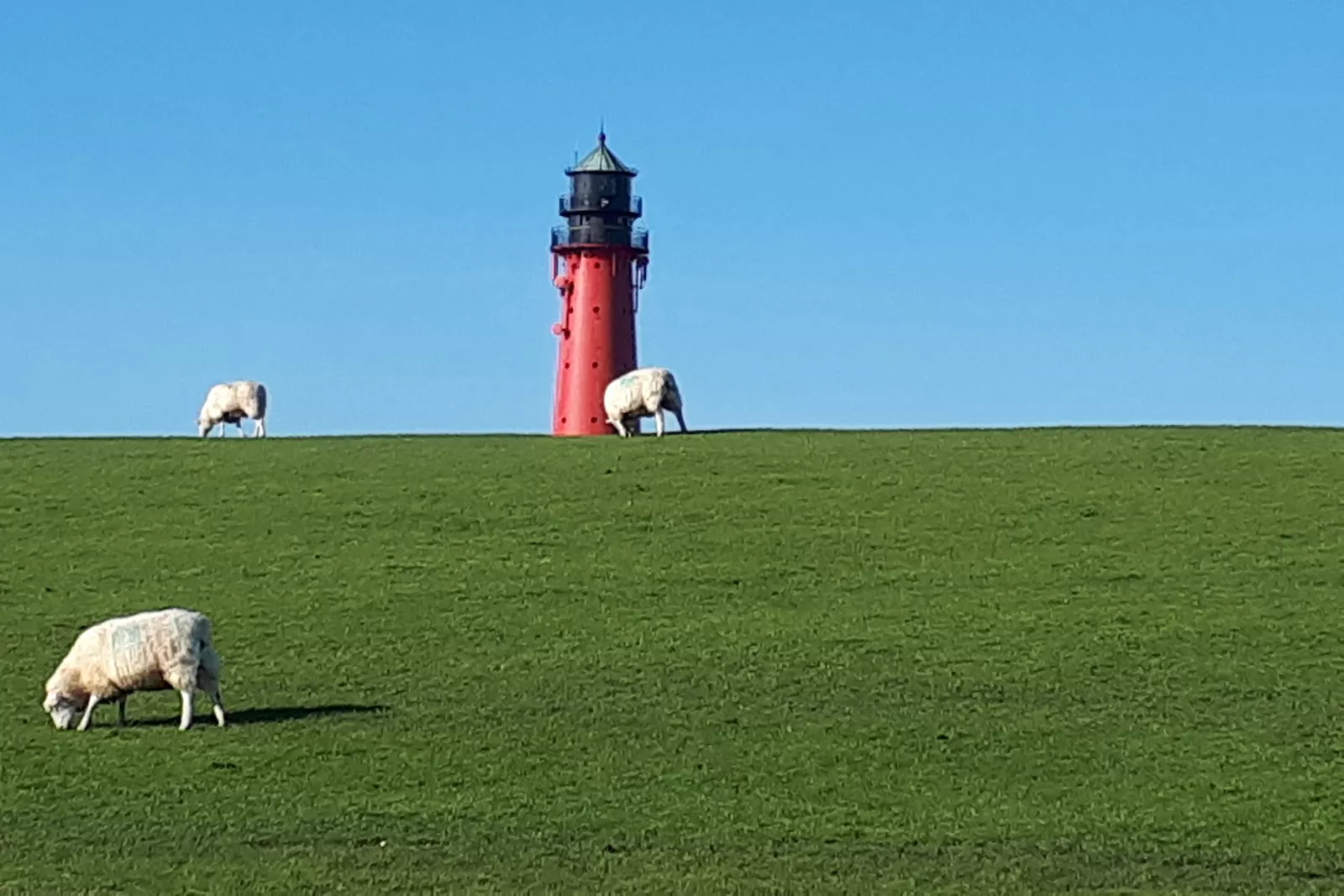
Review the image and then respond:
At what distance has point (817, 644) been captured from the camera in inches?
1080

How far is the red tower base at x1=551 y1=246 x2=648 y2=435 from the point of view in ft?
188

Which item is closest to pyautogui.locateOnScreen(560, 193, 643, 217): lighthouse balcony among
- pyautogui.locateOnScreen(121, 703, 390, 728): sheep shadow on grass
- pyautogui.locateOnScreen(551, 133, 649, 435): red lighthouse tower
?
pyautogui.locateOnScreen(551, 133, 649, 435): red lighthouse tower

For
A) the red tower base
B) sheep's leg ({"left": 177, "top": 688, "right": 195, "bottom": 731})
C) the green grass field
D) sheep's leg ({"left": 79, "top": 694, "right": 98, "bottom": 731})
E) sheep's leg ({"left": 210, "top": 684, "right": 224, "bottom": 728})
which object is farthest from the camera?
the red tower base

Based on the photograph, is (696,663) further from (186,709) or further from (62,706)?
(62,706)

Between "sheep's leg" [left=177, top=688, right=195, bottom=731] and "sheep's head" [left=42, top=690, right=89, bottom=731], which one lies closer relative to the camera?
"sheep's leg" [left=177, top=688, right=195, bottom=731]

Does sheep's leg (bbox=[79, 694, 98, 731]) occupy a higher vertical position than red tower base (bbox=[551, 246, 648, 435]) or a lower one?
lower

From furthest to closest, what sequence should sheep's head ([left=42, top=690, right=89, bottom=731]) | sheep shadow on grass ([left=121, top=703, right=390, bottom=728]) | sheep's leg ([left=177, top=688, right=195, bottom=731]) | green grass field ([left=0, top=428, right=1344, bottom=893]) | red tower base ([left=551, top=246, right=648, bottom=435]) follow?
red tower base ([left=551, top=246, right=648, bottom=435]) → sheep shadow on grass ([left=121, top=703, right=390, bottom=728]) → sheep's head ([left=42, top=690, right=89, bottom=731]) → sheep's leg ([left=177, top=688, right=195, bottom=731]) → green grass field ([left=0, top=428, right=1344, bottom=893])

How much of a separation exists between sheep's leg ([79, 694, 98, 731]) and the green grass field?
50cm

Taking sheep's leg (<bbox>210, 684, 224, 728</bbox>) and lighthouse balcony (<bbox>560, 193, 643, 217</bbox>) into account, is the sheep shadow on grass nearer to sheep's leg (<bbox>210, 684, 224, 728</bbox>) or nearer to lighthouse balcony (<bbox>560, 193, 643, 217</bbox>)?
sheep's leg (<bbox>210, 684, 224, 728</bbox>)

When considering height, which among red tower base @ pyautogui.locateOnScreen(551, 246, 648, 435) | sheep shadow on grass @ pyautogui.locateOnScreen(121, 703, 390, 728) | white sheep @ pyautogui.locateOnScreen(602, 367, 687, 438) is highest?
red tower base @ pyautogui.locateOnScreen(551, 246, 648, 435)

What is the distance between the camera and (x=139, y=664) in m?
22.5

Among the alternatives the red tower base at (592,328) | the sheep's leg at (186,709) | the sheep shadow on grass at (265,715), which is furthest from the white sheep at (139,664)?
the red tower base at (592,328)

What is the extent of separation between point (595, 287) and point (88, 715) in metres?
35.7

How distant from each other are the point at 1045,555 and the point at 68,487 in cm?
1539
